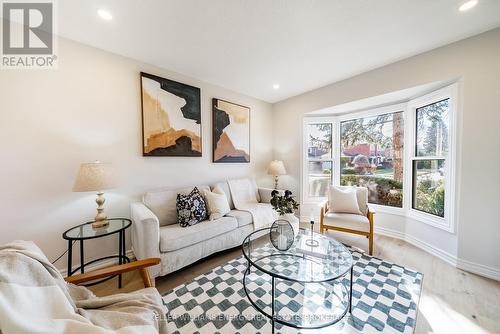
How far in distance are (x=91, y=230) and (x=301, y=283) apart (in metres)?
1.98

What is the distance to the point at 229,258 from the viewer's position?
233 cm

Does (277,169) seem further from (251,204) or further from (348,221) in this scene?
(348,221)

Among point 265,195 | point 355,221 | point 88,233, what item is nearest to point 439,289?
point 355,221

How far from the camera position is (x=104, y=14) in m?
1.63

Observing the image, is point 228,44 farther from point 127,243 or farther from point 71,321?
point 127,243

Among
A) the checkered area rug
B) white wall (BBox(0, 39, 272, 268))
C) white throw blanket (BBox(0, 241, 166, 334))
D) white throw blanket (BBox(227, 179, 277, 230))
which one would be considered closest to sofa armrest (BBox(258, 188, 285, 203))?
white throw blanket (BBox(227, 179, 277, 230))

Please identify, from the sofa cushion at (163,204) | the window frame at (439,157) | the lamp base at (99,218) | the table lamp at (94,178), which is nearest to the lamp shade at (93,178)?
the table lamp at (94,178)

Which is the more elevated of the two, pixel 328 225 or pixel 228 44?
pixel 228 44

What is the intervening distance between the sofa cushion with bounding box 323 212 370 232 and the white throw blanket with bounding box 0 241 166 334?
227 centimetres

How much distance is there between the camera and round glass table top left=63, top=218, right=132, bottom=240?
1.66 meters

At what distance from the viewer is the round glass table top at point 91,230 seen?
1.66 metres

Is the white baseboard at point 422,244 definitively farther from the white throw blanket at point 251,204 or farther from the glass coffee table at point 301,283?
the white throw blanket at point 251,204

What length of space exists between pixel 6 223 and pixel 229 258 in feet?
7.03

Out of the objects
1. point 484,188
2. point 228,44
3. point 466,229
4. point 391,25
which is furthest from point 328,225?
point 228,44
